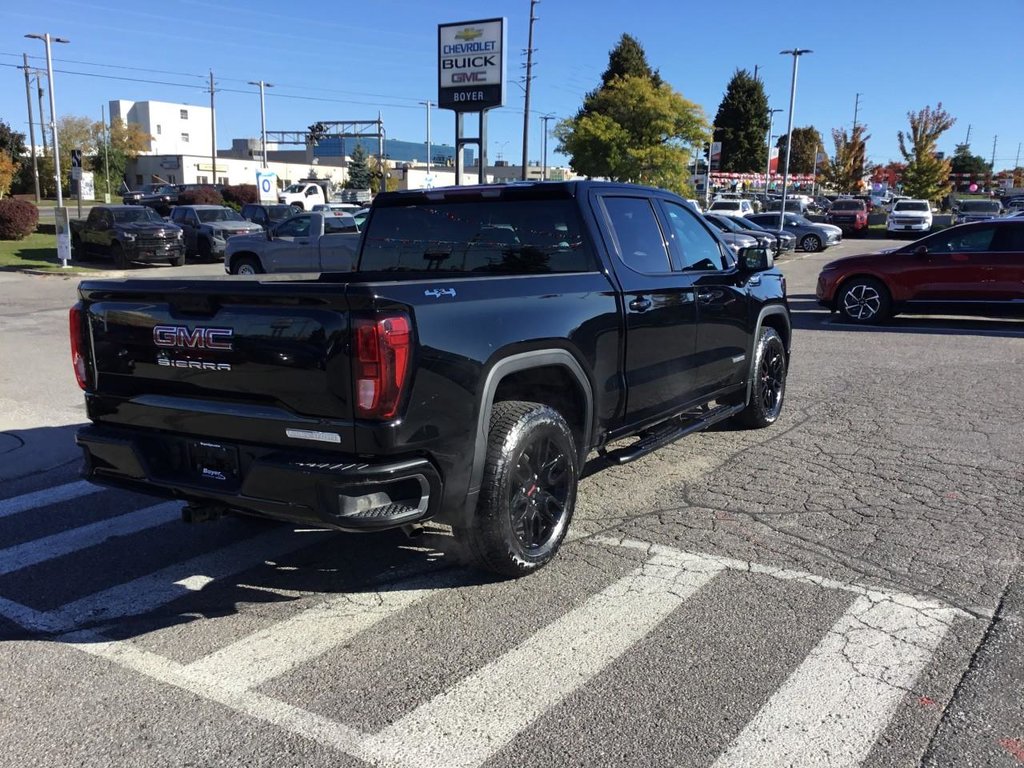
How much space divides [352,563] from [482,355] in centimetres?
152

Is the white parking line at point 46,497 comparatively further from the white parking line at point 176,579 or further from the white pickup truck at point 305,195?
the white pickup truck at point 305,195

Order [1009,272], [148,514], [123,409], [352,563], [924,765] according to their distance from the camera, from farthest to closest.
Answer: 1. [1009,272]
2. [148,514]
3. [352,563]
4. [123,409]
5. [924,765]

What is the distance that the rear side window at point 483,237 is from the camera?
502 centimetres

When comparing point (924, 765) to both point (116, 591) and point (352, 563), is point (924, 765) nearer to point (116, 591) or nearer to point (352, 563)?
point (352, 563)

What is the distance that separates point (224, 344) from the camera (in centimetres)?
379

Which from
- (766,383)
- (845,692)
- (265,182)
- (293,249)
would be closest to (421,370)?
(845,692)

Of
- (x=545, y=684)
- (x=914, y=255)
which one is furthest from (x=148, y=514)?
(x=914, y=255)

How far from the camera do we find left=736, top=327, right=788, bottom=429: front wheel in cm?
697

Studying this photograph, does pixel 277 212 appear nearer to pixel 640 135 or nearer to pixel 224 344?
pixel 640 135

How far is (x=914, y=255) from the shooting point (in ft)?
44.6

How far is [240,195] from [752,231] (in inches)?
1360

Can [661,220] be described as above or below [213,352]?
above

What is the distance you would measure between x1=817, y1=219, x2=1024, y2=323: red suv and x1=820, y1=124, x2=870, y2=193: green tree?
6281cm

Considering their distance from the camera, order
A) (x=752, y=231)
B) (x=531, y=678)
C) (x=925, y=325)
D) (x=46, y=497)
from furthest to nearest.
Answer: (x=752, y=231)
(x=925, y=325)
(x=46, y=497)
(x=531, y=678)
